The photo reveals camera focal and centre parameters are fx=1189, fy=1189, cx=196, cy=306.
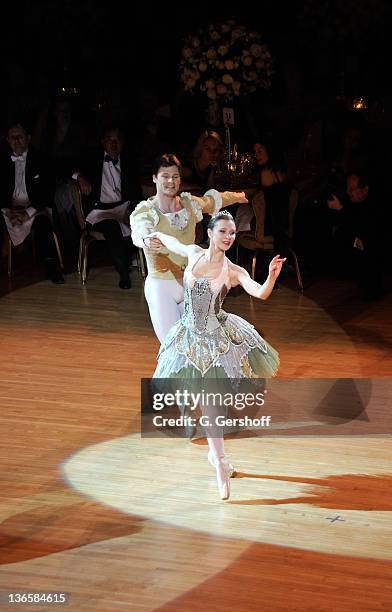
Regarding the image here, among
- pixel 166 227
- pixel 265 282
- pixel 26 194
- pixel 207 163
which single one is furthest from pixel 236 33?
pixel 265 282

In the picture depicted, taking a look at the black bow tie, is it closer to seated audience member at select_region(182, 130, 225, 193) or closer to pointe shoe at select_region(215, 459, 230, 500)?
seated audience member at select_region(182, 130, 225, 193)

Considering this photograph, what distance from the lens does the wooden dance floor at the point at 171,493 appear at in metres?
4.75

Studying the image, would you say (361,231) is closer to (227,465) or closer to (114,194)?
(114,194)

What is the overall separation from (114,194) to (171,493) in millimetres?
4196

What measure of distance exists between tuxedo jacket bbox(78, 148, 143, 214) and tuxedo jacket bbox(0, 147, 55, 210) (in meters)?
0.29

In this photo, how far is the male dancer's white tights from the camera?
20.7ft

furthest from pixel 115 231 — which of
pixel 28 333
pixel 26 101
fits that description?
pixel 26 101

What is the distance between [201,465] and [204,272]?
98 centimetres

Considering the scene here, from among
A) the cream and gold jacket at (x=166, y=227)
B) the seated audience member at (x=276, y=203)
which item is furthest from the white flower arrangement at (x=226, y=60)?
the cream and gold jacket at (x=166, y=227)

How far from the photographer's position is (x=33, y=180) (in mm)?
9406

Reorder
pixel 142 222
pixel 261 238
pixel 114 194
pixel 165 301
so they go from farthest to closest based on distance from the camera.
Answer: pixel 114 194 → pixel 261 238 → pixel 165 301 → pixel 142 222

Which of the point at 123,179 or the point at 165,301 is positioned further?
→ the point at 123,179

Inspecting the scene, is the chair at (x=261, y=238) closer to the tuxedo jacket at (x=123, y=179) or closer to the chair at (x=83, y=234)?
the chair at (x=83, y=234)

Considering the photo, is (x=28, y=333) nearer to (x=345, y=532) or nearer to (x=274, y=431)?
(x=274, y=431)
